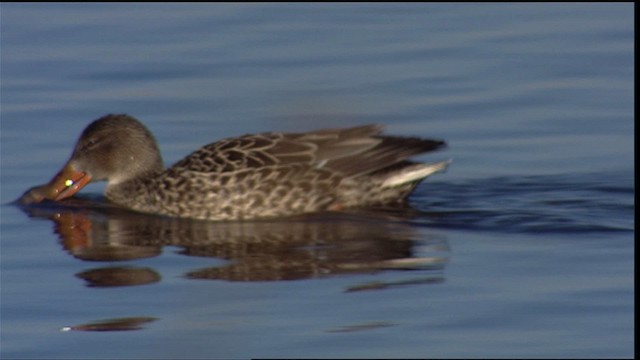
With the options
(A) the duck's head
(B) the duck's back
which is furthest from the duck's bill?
(B) the duck's back

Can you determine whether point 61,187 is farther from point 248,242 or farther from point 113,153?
point 248,242

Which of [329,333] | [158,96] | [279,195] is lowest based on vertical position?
[329,333]

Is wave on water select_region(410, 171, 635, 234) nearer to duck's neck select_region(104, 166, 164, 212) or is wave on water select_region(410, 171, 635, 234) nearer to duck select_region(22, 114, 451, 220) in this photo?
duck select_region(22, 114, 451, 220)

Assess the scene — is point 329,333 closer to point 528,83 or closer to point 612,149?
point 612,149

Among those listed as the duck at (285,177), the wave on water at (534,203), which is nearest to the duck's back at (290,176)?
the duck at (285,177)

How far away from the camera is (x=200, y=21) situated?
17297 millimetres

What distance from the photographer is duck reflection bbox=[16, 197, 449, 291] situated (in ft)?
35.6

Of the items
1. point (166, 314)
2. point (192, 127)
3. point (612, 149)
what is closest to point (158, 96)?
point (192, 127)

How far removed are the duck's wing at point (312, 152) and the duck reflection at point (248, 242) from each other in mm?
343

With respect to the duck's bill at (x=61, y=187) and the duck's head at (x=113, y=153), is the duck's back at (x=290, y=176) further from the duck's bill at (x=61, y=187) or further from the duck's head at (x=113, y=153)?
the duck's bill at (x=61, y=187)

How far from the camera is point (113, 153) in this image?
535 inches

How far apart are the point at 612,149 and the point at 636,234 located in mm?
2175

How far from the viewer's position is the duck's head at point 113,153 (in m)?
Result: 13.5

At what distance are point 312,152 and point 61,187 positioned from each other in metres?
1.65
